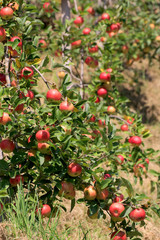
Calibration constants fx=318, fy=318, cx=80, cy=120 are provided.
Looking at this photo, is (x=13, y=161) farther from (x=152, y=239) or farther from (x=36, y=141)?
(x=152, y=239)

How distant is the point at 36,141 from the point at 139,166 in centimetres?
159

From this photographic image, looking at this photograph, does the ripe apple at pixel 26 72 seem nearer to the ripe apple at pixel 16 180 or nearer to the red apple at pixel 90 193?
the ripe apple at pixel 16 180

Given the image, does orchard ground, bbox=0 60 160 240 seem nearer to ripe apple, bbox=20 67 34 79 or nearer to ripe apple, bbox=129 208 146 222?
ripe apple, bbox=129 208 146 222

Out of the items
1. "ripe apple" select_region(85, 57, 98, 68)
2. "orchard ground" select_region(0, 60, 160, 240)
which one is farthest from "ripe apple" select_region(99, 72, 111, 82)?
"orchard ground" select_region(0, 60, 160, 240)

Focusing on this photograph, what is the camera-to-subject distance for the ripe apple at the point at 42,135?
1.94m

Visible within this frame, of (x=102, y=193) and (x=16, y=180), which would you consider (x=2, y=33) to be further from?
(x=102, y=193)

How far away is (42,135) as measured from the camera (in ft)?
6.37

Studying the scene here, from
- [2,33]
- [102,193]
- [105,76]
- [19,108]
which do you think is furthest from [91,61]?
[102,193]

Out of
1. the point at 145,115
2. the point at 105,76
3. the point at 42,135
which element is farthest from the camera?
the point at 145,115

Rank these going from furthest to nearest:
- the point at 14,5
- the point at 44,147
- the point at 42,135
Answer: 1. the point at 14,5
2. the point at 44,147
3. the point at 42,135

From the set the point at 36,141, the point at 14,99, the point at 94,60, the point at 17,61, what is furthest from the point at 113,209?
the point at 94,60

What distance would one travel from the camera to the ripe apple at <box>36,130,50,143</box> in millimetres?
1944

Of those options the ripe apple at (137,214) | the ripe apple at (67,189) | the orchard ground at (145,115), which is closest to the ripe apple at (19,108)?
the ripe apple at (67,189)

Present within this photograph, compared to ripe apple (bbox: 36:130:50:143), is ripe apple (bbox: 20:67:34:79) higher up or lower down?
higher up
